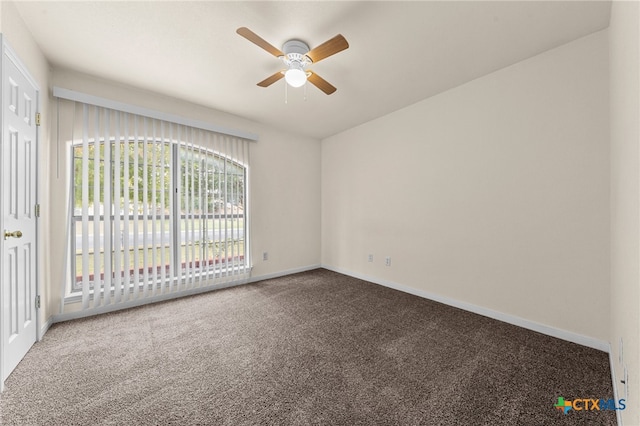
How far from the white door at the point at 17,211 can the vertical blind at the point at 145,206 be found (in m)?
0.57

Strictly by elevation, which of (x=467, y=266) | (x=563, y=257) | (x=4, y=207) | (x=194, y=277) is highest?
(x=4, y=207)

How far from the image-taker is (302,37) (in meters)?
2.08

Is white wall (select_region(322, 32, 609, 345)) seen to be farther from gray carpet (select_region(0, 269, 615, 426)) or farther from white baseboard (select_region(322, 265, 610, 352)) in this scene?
gray carpet (select_region(0, 269, 615, 426))

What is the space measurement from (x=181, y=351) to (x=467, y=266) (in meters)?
2.97

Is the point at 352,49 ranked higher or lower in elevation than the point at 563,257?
higher

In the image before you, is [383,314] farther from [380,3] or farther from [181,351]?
[380,3]

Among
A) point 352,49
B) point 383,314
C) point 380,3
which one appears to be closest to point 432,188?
point 383,314

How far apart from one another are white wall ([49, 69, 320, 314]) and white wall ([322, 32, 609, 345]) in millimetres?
1345

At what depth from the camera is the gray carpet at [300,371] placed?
4.57ft

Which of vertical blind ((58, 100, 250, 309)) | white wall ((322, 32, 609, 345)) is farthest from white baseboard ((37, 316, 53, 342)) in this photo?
white wall ((322, 32, 609, 345))

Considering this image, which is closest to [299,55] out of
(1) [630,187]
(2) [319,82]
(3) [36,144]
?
(2) [319,82]

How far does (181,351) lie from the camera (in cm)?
202

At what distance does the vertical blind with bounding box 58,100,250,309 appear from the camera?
8.75 ft

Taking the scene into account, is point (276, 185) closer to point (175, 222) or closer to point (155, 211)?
→ point (175, 222)
